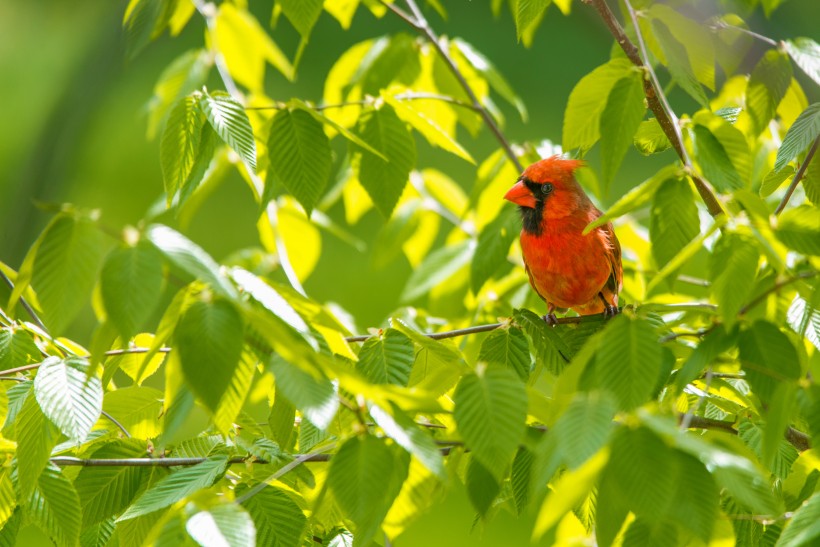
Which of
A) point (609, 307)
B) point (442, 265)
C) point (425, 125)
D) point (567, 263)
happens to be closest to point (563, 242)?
point (567, 263)

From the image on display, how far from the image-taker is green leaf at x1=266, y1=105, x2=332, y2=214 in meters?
1.24

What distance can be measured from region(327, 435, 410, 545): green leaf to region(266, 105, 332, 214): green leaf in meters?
0.41

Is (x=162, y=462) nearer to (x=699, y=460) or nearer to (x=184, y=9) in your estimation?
(x=699, y=460)

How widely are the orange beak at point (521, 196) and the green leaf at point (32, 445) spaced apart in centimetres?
97

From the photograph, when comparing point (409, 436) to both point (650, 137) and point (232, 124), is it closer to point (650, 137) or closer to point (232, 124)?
point (232, 124)

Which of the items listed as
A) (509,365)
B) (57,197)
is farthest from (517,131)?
(509,365)

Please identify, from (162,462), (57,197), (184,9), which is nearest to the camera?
(162,462)

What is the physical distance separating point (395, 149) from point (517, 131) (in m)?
3.52

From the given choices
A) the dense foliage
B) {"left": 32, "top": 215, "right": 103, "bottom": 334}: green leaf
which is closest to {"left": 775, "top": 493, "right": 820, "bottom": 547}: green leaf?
the dense foliage

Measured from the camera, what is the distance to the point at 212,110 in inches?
47.0

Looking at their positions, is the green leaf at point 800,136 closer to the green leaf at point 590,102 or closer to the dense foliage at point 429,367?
the dense foliage at point 429,367

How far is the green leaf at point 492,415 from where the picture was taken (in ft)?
2.81

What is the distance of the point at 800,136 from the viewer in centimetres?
109

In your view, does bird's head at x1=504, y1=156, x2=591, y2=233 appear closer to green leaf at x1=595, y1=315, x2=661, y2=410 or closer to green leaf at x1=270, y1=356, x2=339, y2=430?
green leaf at x1=595, y1=315, x2=661, y2=410
